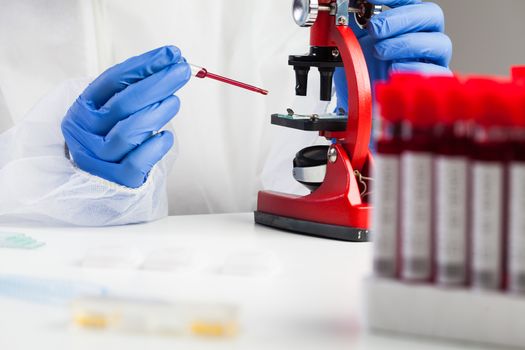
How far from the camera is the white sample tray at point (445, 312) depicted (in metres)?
0.79

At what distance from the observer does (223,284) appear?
3.42 ft

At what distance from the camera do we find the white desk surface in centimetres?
82

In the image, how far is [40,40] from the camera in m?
1.68

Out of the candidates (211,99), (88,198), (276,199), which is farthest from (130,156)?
(211,99)

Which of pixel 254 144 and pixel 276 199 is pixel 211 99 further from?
pixel 276 199

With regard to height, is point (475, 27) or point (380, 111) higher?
point (475, 27)

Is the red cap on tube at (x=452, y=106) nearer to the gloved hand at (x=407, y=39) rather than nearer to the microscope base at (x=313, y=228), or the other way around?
the microscope base at (x=313, y=228)

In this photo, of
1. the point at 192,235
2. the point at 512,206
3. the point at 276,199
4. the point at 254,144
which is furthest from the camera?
the point at 254,144

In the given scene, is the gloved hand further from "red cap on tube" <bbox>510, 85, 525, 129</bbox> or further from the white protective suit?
"red cap on tube" <bbox>510, 85, 525, 129</bbox>

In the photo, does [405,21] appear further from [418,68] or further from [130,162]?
[130,162]

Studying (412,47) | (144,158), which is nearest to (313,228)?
(144,158)

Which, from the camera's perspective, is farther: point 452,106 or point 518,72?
point 518,72

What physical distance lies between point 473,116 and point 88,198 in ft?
2.70

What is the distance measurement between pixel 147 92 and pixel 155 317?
0.65 meters
